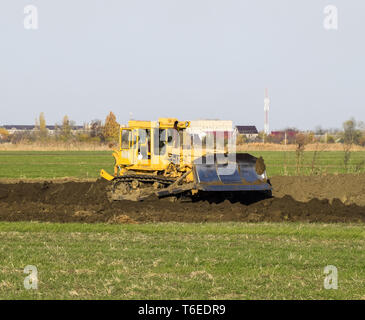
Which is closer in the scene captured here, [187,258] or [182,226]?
[187,258]

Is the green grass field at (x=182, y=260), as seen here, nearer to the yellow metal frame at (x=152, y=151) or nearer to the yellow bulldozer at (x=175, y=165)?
the yellow bulldozer at (x=175, y=165)

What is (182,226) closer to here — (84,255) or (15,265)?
(84,255)

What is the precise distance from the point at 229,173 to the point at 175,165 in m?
2.26

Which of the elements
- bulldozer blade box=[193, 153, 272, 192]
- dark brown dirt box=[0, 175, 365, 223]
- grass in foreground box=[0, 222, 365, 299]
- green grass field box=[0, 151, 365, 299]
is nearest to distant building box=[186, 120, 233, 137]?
bulldozer blade box=[193, 153, 272, 192]

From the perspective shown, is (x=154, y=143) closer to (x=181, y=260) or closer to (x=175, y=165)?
(x=175, y=165)

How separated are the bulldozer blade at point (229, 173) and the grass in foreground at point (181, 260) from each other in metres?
2.62

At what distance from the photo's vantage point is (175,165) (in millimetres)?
20109

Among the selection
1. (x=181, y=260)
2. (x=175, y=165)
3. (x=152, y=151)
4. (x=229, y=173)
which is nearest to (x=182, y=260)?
(x=181, y=260)

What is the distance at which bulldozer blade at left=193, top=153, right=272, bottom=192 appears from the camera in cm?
1814

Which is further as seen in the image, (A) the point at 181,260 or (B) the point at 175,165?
(B) the point at 175,165
